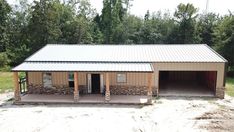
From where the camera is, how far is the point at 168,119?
1338 centimetres

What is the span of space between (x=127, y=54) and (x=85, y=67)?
3.85m

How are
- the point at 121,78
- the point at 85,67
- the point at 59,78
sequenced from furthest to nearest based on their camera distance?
1. the point at 59,78
2. the point at 121,78
3. the point at 85,67

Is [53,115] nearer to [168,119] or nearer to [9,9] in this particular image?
[168,119]

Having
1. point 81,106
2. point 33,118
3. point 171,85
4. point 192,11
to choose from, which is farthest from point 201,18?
point 33,118

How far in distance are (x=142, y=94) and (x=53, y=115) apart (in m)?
6.43

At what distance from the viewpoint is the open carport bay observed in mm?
18578

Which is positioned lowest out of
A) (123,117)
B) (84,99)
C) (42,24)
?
(123,117)

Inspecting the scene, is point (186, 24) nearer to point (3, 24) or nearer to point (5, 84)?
point (3, 24)

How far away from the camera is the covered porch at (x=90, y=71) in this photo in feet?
52.5

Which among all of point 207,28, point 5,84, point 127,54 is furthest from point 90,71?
point 207,28

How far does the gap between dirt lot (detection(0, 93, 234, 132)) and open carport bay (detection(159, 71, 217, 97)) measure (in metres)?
1.93

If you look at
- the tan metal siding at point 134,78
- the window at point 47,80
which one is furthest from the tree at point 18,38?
the tan metal siding at point 134,78

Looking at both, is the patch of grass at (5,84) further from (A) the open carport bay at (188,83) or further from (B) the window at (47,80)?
(A) the open carport bay at (188,83)

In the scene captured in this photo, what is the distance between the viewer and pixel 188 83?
872 inches
